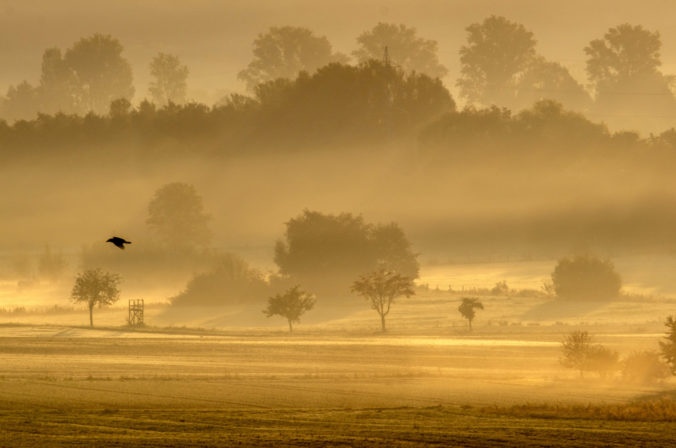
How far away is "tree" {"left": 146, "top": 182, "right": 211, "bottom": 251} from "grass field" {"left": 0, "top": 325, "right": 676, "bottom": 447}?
62.5 metres

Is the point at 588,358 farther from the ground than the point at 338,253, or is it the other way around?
the point at 338,253

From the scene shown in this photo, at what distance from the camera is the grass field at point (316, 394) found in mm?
47500

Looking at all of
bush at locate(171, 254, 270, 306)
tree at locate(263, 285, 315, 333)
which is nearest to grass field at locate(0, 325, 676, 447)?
tree at locate(263, 285, 315, 333)

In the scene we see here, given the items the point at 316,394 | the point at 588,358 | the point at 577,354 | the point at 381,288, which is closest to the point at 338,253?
the point at 381,288

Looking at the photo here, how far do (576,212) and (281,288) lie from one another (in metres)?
57.0

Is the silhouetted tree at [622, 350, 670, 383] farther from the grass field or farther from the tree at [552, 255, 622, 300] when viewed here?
the tree at [552, 255, 622, 300]

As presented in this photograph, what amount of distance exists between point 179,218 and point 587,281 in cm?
5374

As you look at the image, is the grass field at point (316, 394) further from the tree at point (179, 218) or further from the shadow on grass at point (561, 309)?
the tree at point (179, 218)

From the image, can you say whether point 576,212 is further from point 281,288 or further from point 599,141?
point 281,288

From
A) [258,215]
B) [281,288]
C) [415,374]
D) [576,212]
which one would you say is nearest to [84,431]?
[415,374]

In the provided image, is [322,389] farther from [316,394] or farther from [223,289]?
[223,289]

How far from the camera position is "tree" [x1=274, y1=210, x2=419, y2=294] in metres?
138

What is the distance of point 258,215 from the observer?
650 feet

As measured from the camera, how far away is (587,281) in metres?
130
